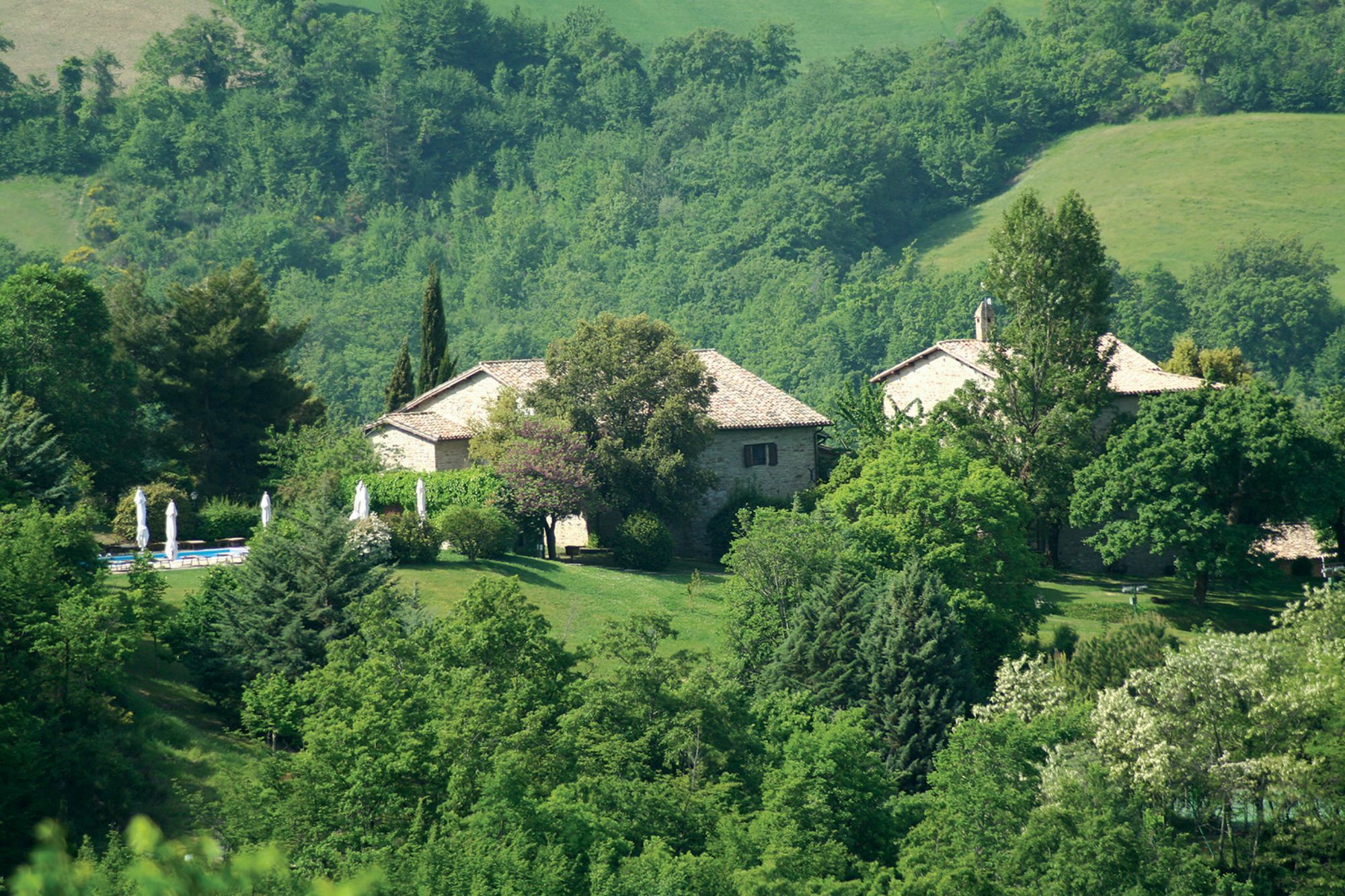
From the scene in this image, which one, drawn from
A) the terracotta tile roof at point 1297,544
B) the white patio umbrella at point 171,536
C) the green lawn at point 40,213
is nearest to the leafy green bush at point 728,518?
the terracotta tile roof at point 1297,544

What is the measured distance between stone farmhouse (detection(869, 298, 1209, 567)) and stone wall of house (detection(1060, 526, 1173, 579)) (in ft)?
0.08

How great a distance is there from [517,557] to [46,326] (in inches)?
587

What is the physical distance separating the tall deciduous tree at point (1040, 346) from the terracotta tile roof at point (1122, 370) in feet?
4.55

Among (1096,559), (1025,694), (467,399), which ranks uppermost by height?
(467,399)

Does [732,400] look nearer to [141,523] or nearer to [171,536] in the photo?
[171,536]

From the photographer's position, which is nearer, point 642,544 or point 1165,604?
point 642,544

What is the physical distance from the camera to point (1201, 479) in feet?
177

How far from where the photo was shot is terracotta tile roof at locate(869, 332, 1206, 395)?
61281 millimetres

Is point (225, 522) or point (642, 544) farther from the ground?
point (225, 522)

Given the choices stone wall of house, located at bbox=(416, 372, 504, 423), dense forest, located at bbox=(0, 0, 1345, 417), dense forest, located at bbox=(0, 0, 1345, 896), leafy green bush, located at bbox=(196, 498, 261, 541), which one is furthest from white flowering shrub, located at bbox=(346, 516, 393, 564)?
dense forest, located at bbox=(0, 0, 1345, 417)

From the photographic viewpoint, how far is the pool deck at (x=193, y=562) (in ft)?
141

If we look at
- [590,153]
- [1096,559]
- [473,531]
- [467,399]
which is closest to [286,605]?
[473,531]

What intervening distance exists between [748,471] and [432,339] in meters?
18.4

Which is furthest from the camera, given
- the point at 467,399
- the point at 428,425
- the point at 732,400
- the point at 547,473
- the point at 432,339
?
the point at 432,339
